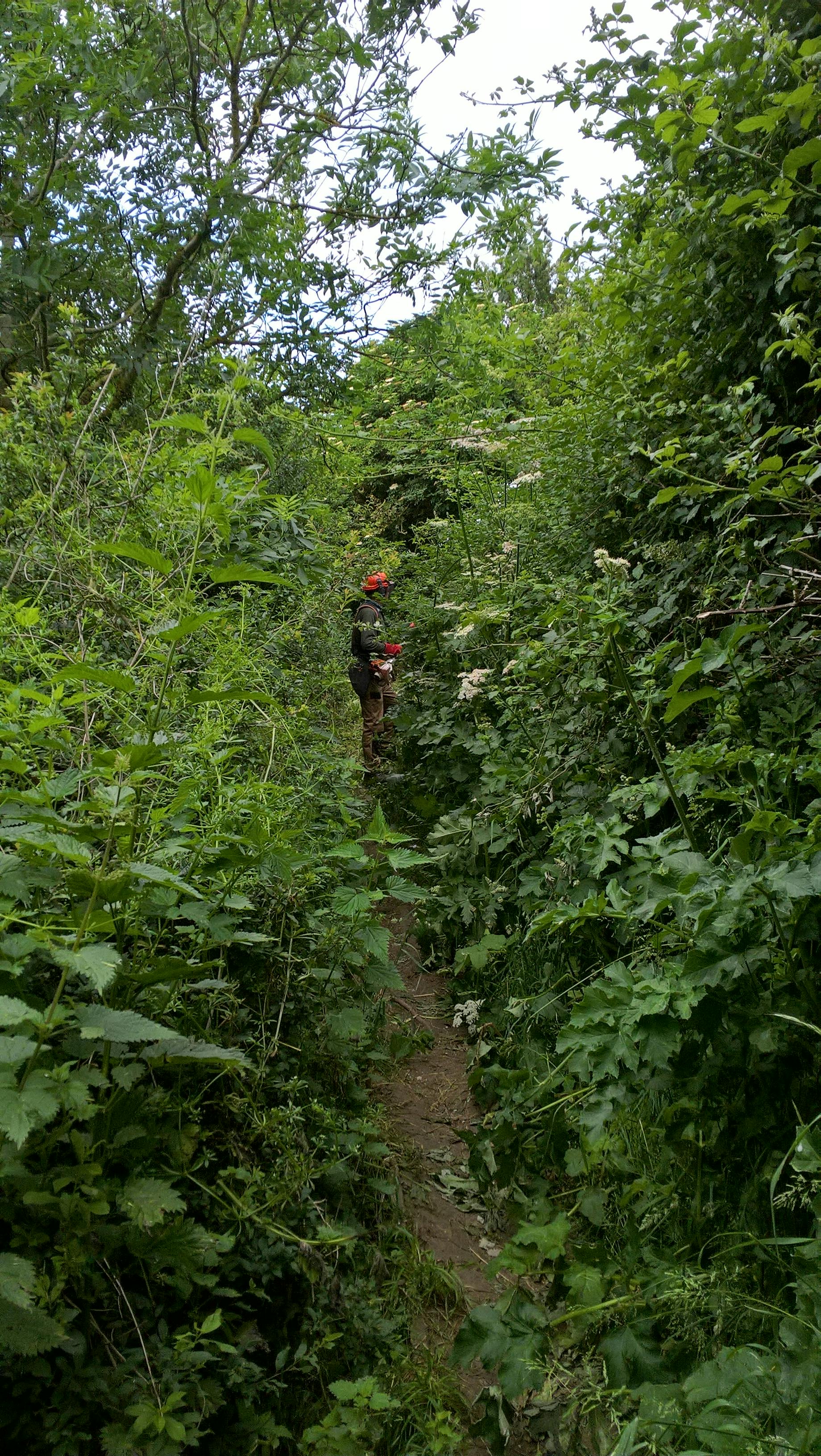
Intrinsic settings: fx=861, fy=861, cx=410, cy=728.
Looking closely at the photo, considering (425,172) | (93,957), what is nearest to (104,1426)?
(93,957)

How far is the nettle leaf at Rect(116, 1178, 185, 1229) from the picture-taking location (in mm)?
1798

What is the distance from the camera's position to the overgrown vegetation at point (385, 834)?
6.12 feet

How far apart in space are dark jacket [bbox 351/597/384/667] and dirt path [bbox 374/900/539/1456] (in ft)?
10.8

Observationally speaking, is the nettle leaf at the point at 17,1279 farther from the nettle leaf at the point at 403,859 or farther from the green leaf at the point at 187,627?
the nettle leaf at the point at 403,859

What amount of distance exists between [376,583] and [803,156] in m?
5.68

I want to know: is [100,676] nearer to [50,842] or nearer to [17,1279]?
[50,842]

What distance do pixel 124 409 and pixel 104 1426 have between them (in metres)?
5.33

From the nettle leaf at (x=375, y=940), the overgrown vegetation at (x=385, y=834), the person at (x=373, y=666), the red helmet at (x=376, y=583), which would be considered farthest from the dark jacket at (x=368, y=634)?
the nettle leaf at (x=375, y=940)

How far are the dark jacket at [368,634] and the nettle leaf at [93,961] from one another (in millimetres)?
5826

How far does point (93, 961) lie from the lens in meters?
1.56

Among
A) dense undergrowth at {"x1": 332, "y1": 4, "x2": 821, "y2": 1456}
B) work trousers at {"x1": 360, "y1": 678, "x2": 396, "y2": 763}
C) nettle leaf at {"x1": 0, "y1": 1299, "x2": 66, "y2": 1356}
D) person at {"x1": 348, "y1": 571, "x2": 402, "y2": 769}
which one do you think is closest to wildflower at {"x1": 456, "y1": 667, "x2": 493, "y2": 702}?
dense undergrowth at {"x1": 332, "y1": 4, "x2": 821, "y2": 1456}

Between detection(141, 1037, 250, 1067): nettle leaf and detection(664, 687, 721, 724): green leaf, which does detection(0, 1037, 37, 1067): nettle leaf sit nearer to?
detection(141, 1037, 250, 1067): nettle leaf

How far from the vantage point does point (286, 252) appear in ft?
16.7

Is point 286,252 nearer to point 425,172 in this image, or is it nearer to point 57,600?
point 425,172
